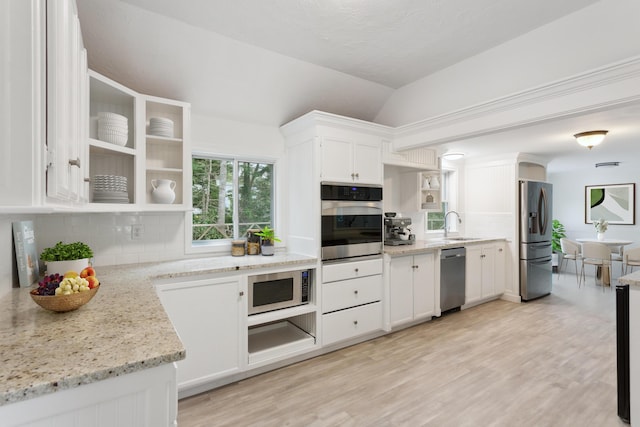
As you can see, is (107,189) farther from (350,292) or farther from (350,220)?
(350,292)

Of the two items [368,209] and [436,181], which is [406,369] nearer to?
[368,209]

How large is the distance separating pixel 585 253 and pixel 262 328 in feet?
19.7

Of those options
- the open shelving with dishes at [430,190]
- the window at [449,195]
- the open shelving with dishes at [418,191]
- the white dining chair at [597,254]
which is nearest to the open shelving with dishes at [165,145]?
the open shelving with dishes at [418,191]

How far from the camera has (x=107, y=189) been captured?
2.16 meters

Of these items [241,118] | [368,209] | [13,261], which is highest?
[241,118]

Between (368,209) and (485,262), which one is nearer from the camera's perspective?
(368,209)

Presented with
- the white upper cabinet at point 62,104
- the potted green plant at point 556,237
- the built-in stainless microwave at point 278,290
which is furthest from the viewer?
the potted green plant at point 556,237

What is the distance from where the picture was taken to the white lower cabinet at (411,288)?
3.37 m

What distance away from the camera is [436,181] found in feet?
14.2

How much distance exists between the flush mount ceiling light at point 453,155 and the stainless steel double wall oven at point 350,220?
2124 millimetres

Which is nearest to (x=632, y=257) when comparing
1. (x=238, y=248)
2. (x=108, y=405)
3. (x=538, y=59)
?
(x=538, y=59)

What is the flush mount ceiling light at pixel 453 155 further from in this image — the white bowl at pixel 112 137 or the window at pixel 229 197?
the white bowl at pixel 112 137

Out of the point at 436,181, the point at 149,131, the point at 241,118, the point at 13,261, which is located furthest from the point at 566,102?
the point at 13,261

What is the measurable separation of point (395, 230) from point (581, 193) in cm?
592
